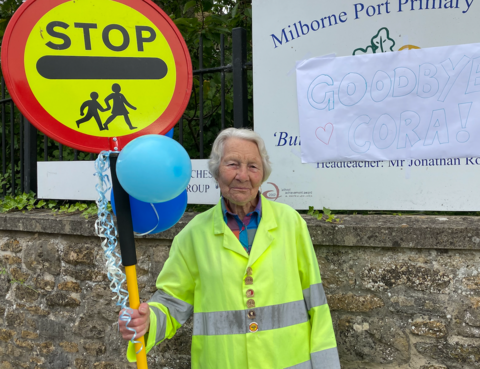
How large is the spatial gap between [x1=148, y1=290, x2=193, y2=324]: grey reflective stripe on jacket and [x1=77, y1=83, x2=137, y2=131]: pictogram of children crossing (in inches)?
30.6

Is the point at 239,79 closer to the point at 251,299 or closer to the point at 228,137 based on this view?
the point at 228,137

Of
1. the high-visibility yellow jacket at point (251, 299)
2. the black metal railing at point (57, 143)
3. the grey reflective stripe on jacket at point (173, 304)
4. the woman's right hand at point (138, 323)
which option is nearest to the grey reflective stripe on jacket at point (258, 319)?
the high-visibility yellow jacket at point (251, 299)

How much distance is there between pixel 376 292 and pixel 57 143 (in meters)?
3.42

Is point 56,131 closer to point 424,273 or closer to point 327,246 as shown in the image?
point 327,246

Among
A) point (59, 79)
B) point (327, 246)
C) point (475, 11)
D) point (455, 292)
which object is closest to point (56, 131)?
point (59, 79)

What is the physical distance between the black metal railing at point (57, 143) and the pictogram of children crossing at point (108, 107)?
4.76 ft

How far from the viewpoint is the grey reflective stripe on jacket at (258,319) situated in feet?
5.40

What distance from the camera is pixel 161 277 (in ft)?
5.88

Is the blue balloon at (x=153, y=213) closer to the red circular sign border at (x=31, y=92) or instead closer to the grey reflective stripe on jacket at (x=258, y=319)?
the red circular sign border at (x=31, y=92)

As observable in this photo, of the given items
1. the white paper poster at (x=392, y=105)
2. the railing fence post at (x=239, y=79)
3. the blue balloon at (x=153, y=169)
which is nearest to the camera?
the blue balloon at (x=153, y=169)

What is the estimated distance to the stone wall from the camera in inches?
85.9

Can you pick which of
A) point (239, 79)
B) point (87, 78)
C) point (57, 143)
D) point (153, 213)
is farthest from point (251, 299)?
point (57, 143)

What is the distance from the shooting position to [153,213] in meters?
1.52

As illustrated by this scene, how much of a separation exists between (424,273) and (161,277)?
57.5 inches
